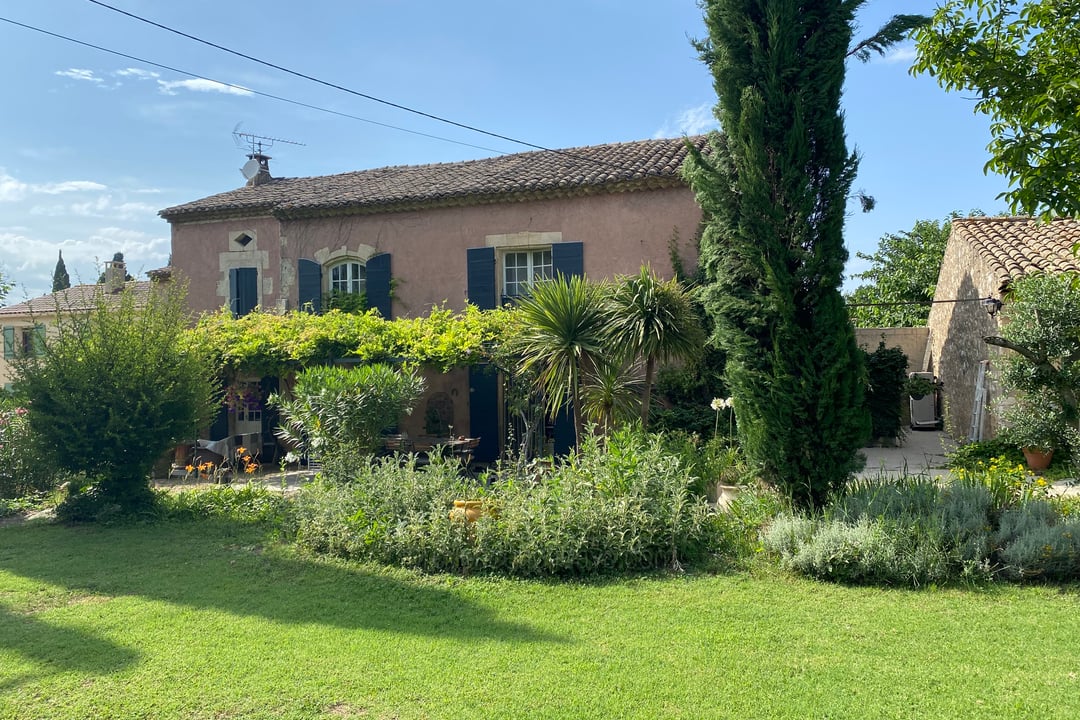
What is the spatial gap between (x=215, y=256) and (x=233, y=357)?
15.1 feet

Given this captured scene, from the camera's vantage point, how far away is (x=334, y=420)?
377 inches

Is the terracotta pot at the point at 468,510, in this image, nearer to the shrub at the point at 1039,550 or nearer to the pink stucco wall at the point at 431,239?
the shrub at the point at 1039,550

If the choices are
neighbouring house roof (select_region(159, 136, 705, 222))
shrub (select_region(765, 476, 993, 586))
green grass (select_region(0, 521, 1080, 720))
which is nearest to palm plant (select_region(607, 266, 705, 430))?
shrub (select_region(765, 476, 993, 586))

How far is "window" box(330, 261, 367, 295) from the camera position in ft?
51.4

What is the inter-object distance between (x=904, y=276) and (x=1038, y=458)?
14471 millimetres

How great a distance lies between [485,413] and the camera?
13.5 m

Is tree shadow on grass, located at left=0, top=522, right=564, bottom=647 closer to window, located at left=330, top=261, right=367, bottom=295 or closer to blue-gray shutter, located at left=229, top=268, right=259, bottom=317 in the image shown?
window, located at left=330, top=261, right=367, bottom=295

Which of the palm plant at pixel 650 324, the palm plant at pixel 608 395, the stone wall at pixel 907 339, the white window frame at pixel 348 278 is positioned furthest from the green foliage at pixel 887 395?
the white window frame at pixel 348 278

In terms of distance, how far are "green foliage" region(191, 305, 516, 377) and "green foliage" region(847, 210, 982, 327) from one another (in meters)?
14.4

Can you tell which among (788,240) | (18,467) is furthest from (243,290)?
(788,240)

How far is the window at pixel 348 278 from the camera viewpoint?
1567cm

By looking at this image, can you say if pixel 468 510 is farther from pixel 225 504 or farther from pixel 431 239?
pixel 431 239

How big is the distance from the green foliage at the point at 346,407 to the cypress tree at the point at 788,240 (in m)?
4.75

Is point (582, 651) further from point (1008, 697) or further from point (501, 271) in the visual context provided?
point (501, 271)
